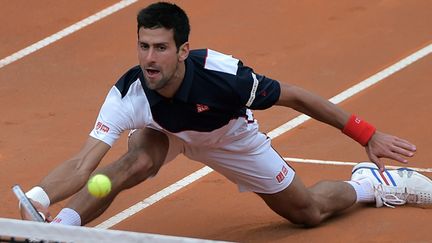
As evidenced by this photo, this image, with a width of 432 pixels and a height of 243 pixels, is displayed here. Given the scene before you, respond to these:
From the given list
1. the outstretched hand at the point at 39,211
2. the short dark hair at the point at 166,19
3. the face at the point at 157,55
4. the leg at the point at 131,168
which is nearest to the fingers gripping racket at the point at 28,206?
the outstretched hand at the point at 39,211

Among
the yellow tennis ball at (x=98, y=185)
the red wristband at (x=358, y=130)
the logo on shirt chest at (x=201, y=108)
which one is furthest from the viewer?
the red wristband at (x=358, y=130)

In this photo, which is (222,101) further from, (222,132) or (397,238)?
(397,238)

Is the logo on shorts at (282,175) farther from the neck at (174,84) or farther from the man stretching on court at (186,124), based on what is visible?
the neck at (174,84)

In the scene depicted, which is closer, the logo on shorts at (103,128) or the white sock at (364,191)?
the logo on shorts at (103,128)

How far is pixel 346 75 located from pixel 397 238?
4.66 metres

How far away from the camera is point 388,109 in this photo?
12383 mm

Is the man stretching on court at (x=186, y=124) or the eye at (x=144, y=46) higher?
the eye at (x=144, y=46)

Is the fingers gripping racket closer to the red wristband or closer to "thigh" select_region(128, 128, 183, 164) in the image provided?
"thigh" select_region(128, 128, 183, 164)

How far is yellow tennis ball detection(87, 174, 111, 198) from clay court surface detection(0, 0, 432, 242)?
1637 mm

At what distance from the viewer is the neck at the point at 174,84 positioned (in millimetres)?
8445

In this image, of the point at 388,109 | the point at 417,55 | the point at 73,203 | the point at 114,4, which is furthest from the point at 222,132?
the point at 114,4

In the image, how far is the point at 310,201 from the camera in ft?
30.7

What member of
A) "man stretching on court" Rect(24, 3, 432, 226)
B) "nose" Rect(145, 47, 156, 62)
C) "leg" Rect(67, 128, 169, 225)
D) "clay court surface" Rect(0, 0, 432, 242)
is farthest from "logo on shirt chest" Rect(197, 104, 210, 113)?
"clay court surface" Rect(0, 0, 432, 242)

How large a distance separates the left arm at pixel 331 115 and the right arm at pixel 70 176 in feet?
4.92
